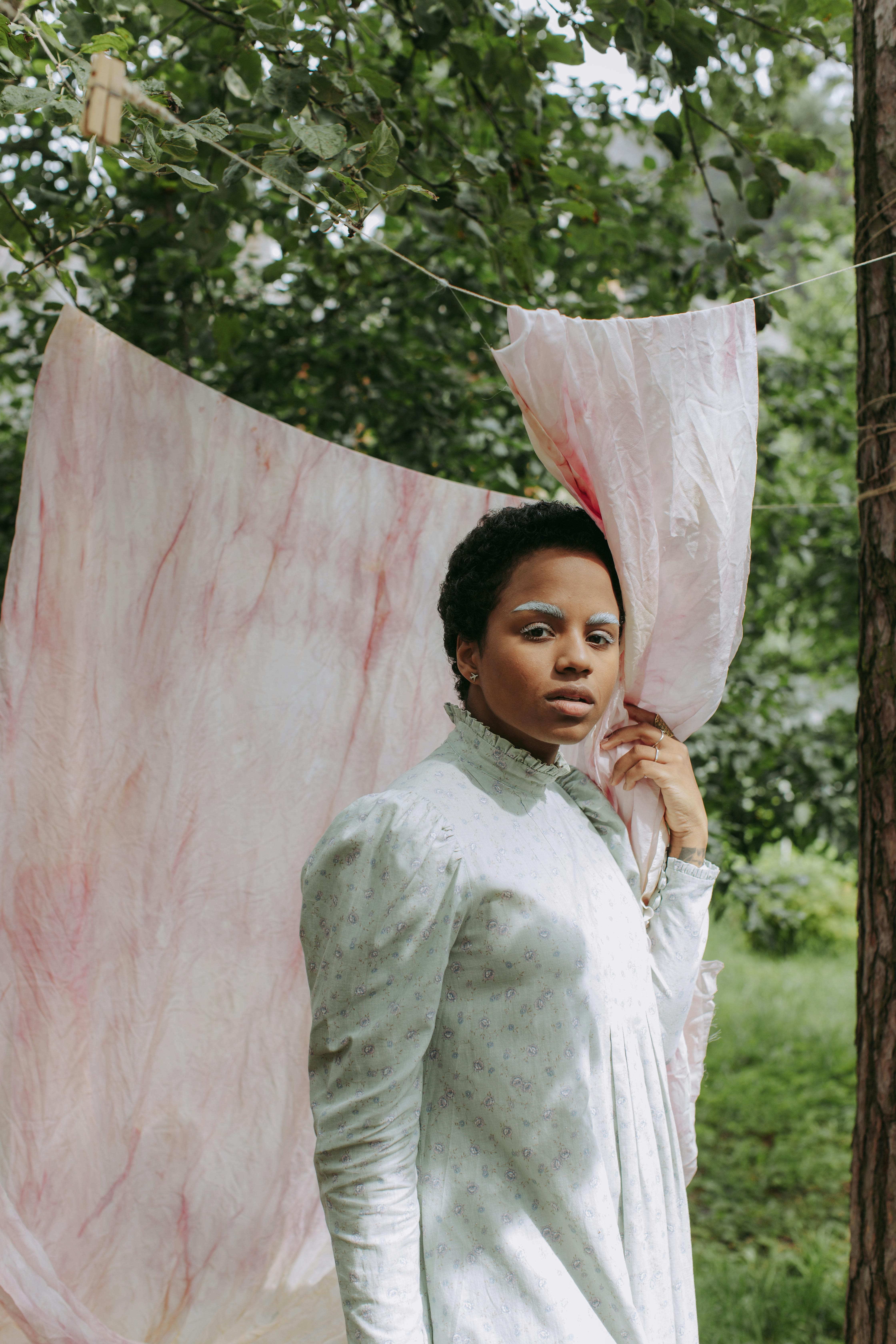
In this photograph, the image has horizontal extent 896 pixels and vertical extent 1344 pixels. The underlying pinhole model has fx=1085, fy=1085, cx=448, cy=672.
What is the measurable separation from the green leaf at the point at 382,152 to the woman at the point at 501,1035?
712 mm

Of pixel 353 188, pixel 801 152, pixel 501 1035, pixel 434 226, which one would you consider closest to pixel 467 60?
pixel 434 226

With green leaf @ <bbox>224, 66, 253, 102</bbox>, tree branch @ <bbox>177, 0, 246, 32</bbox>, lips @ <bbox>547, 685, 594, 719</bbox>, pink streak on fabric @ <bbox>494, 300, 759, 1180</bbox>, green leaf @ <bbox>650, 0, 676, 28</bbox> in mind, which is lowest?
lips @ <bbox>547, 685, 594, 719</bbox>

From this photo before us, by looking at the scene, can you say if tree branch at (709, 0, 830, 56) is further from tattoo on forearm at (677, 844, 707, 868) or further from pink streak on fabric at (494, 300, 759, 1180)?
tattoo on forearm at (677, 844, 707, 868)

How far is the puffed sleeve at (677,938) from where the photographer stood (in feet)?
4.67

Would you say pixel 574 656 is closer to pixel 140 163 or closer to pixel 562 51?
pixel 140 163

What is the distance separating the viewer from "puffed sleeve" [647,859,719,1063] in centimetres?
142

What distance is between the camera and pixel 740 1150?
4.63 meters

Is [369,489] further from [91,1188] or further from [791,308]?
[791,308]

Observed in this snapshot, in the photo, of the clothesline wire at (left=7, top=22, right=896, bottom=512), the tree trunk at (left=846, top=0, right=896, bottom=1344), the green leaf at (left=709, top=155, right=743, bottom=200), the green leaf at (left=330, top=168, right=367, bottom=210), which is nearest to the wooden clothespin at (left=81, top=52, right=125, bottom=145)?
the clothesline wire at (left=7, top=22, right=896, bottom=512)

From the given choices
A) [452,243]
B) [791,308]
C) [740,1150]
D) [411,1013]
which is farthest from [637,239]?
[791,308]

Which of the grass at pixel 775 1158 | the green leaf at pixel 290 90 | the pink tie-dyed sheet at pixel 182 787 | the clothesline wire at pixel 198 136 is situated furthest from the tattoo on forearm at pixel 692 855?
the grass at pixel 775 1158

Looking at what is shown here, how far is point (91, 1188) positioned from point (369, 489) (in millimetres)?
1393

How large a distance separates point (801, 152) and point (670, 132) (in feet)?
1.07

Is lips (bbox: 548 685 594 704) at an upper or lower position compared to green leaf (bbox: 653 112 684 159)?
lower
